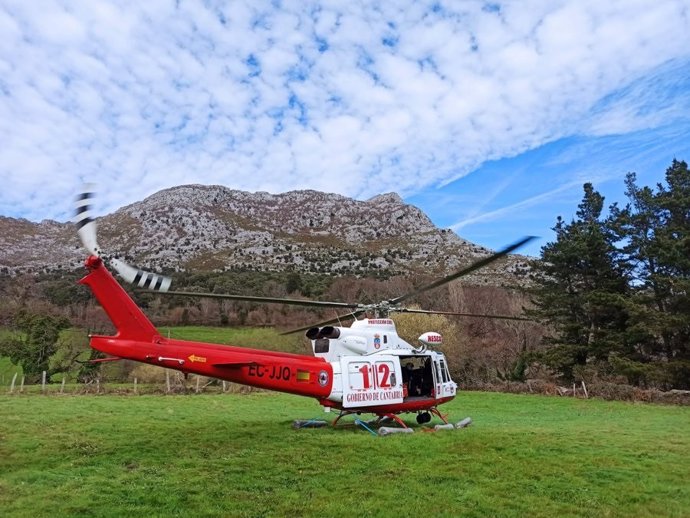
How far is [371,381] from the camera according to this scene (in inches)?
579

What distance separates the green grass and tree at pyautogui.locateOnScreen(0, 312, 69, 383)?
2181 centimetres

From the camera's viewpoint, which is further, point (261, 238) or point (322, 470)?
point (261, 238)

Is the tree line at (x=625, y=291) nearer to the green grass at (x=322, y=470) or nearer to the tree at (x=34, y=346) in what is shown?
the green grass at (x=322, y=470)

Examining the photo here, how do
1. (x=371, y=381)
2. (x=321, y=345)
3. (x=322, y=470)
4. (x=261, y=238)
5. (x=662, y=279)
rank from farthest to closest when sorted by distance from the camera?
(x=261, y=238) < (x=662, y=279) < (x=321, y=345) < (x=371, y=381) < (x=322, y=470)

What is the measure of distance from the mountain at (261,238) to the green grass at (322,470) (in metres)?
80.2

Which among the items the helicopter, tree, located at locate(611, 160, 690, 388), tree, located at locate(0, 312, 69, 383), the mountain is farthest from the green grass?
→ the mountain

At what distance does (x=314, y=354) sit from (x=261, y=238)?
129 metres

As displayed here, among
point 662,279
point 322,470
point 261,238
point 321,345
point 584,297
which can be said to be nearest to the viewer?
point 322,470

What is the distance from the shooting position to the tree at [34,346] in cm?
3566

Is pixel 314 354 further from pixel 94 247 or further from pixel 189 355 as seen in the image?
pixel 94 247

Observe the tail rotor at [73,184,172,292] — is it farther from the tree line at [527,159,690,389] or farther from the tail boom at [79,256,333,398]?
the tree line at [527,159,690,389]

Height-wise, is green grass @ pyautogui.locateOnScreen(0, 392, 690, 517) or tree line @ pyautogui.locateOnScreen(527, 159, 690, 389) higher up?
tree line @ pyautogui.locateOnScreen(527, 159, 690, 389)

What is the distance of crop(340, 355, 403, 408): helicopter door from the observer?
14.4 m

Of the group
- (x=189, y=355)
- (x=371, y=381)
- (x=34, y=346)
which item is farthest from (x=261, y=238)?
(x=189, y=355)
